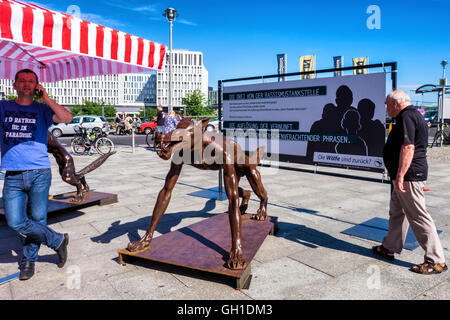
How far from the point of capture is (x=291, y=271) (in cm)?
340

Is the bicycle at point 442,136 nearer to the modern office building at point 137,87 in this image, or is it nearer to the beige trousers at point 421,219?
the beige trousers at point 421,219

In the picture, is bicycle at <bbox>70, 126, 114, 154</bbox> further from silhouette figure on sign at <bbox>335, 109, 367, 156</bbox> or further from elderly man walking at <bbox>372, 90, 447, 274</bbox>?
elderly man walking at <bbox>372, 90, 447, 274</bbox>

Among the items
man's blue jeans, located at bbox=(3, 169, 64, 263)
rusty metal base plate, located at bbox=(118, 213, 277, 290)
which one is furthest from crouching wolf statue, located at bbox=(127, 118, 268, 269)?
man's blue jeans, located at bbox=(3, 169, 64, 263)

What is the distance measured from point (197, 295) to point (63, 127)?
2682 cm

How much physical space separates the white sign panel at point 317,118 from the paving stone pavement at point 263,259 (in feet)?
3.40

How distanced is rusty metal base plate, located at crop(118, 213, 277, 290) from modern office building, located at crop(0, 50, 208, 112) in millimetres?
112471

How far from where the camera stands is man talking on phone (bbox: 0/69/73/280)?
10.1ft

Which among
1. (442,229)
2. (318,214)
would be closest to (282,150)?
(318,214)

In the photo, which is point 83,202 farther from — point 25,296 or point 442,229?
point 442,229

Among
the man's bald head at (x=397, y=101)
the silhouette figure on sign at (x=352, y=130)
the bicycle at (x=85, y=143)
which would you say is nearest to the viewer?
the man's bald head at (x=397, y=101)

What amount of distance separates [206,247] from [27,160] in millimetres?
1949

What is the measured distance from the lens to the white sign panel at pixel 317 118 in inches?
184

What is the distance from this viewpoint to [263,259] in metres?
3.73

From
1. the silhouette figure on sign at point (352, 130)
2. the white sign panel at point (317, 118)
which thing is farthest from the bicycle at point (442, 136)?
the silhouette figure on sign at point (352, 130)
